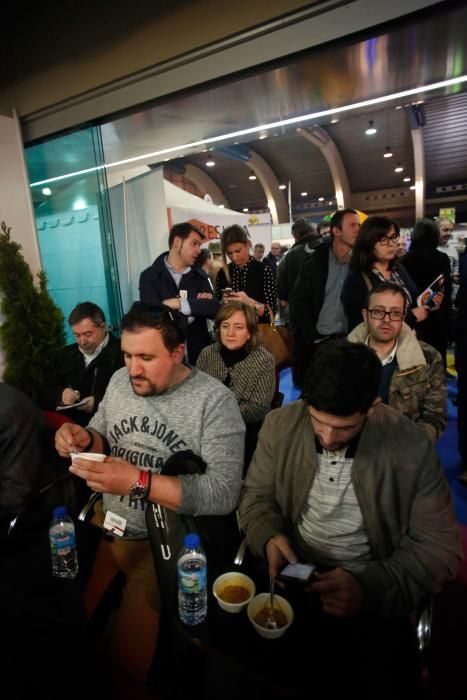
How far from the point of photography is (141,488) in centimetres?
122

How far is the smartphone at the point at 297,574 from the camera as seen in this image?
3.51 ft

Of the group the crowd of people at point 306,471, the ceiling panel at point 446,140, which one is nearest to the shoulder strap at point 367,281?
the crowd of people at point 306,471

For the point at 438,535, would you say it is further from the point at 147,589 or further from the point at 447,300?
the point at 447,300

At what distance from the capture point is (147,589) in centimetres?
143

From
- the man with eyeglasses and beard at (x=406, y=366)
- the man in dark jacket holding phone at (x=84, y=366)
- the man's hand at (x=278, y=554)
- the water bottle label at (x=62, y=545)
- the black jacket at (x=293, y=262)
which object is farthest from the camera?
the black jacket at (x=293, y=262)

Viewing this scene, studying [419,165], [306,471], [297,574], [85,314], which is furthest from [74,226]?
[419,165]

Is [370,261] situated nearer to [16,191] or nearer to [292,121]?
[292,121]

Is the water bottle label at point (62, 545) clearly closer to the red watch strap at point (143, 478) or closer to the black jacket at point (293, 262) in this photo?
the red watch strap at point (143, 478)

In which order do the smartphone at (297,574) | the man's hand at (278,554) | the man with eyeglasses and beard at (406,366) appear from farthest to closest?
the man with eyeglasses and beard at (406,366) → the man's hand at (278,554) → the smartphone at (297,574)

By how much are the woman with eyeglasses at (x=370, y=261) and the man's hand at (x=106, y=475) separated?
186 cm

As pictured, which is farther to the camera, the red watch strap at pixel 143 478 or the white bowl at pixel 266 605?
the red watch strap at pixel 143 478

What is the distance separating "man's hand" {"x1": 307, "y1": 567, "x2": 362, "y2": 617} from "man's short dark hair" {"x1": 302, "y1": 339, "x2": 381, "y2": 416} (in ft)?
1.44

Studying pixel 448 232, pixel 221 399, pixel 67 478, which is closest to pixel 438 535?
pixel 221 399

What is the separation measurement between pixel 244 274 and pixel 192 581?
8.63ft
